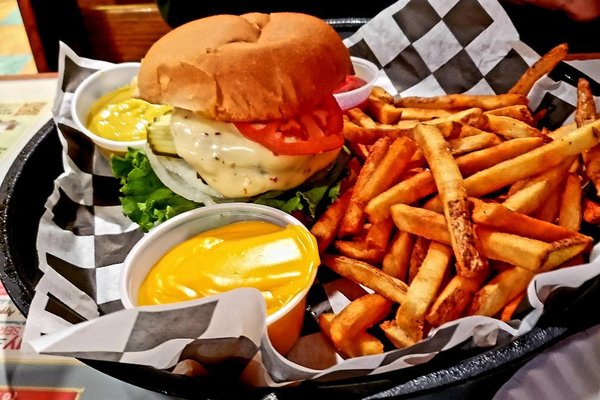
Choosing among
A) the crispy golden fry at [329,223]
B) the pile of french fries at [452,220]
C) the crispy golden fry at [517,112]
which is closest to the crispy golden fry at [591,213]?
the pile of french fries at [452,220]

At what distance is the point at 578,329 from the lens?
1.31m

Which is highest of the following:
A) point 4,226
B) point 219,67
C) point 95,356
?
point 219,67

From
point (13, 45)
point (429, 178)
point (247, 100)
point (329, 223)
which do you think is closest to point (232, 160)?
point (247, 100)

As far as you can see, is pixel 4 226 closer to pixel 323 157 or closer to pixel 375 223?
pixel 323 157

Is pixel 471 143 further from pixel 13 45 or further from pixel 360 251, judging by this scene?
pixel 13 45

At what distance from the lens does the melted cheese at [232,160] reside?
163cm

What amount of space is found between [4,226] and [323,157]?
93 cm

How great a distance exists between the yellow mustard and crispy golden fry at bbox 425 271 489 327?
1229 mm

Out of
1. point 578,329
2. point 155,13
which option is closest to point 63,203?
point 578,329

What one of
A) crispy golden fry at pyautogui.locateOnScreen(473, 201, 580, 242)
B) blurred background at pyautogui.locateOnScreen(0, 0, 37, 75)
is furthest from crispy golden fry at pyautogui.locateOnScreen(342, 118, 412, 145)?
blurred background at pyautogui.locateOnScreen(0, 0, 37, 75)

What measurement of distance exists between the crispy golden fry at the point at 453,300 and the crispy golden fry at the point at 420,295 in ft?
0.06

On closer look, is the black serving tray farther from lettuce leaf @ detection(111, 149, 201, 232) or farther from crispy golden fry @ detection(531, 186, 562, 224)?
lettuce leaf @ detection(111, 149, 201, 232)

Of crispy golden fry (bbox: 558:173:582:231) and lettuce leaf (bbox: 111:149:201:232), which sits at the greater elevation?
crispy golden fry (bbox: 558:173:582:231)

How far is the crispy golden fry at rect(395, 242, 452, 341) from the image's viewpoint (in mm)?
1306
